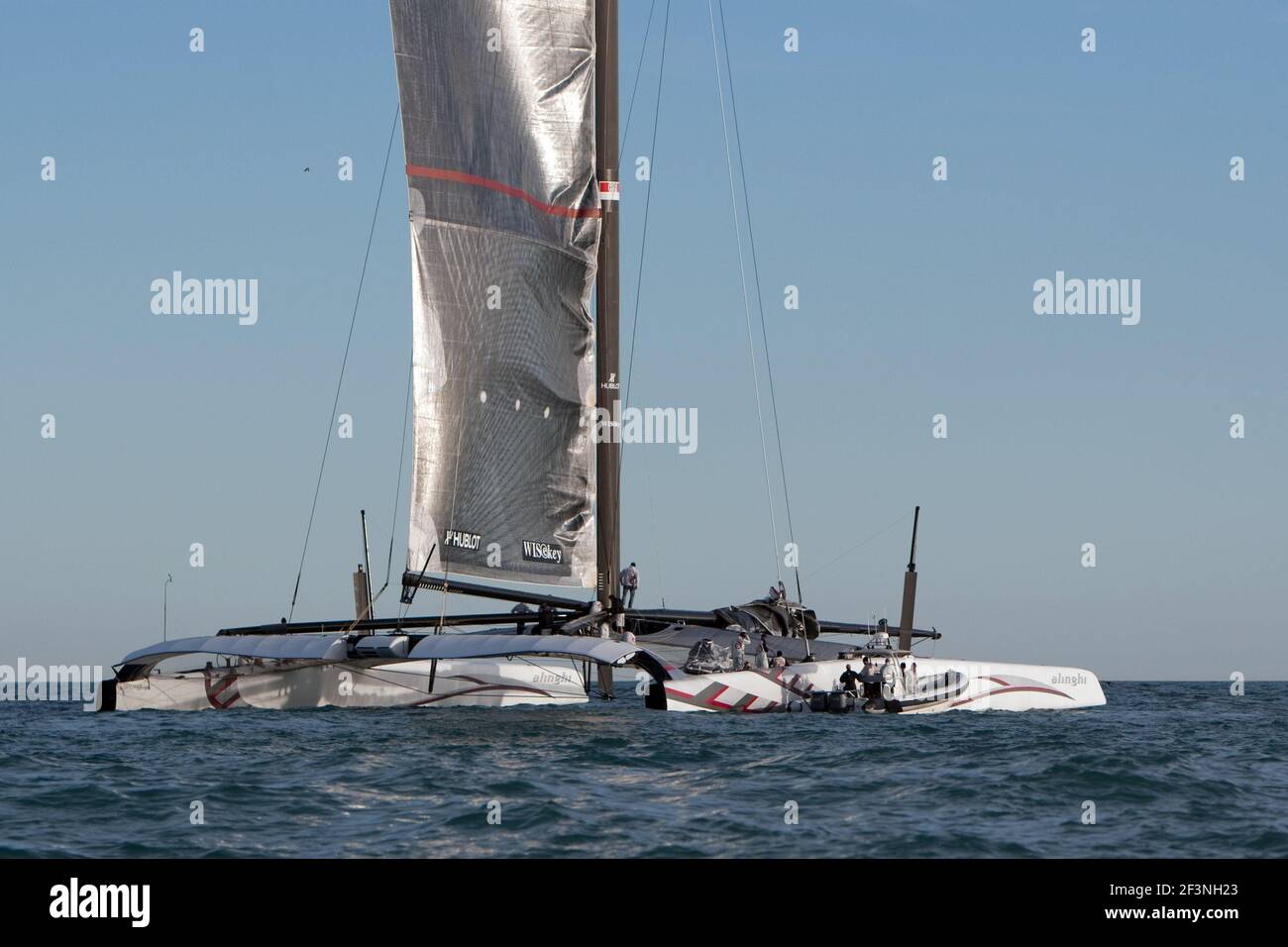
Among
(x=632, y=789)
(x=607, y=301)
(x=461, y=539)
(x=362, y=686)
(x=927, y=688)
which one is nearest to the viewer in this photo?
(x=632, y=789)

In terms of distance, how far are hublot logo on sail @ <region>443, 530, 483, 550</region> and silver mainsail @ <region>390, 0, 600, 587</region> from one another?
0.02 metres

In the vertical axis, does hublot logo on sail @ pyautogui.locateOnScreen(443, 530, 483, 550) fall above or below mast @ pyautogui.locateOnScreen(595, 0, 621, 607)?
below

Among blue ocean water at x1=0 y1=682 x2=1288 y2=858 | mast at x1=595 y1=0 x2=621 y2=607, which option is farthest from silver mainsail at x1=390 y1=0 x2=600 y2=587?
blue ocean water at x1=0 y1=682 x2=1288 y2=858

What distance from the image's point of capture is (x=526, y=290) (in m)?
28.4

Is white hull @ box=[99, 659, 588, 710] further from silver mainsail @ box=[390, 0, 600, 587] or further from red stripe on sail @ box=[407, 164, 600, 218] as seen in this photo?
red stripe on sail @ box=[407, 164, 600, 218]

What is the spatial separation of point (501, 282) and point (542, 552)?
5.04m

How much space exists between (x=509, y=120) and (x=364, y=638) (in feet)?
32.4

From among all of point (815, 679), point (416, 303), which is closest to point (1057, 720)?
point (815, 679)

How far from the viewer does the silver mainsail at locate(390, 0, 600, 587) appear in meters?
28.0

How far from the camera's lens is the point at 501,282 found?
28.2m

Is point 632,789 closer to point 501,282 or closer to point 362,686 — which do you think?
point 362,686

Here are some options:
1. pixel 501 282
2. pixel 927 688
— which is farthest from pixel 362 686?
pixel 927 688

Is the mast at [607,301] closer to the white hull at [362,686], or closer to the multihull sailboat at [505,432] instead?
the multihull sailboat at [505,432]
